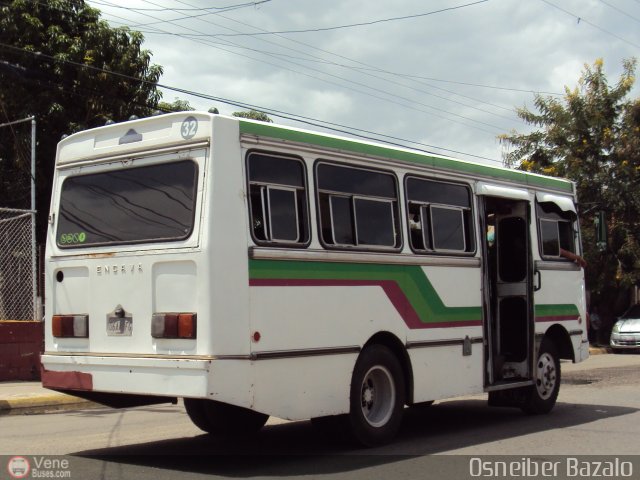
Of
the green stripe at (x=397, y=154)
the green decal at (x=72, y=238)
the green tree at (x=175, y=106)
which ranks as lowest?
the green decal at (x=72, y=238)

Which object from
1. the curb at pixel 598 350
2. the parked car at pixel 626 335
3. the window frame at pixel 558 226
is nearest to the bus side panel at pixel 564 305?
the window frame at pixel 558 226

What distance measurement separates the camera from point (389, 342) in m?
8.94

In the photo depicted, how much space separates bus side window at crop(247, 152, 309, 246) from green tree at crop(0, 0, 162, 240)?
12007 millimetres

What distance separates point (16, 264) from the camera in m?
14.8

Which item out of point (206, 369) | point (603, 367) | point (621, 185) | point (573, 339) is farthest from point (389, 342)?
point (621, 185)

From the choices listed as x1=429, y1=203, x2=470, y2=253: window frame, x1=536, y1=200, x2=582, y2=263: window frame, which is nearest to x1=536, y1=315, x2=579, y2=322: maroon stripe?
x1=536, y1=200, x2=582, y2=263: window frame

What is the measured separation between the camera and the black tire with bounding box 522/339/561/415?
36.4 feet

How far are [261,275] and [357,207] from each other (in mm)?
1587

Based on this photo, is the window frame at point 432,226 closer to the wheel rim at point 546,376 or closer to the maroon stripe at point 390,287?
the maroon stripe at point 390,287

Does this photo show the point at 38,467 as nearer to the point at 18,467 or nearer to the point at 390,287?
the point at 18,467

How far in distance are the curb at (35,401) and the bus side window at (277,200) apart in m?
6.51

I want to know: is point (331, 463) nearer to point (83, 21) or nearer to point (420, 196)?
point (420, 196)

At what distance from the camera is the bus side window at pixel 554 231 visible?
11.6m

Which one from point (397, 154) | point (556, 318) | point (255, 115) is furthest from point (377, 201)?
point (255, 115)
